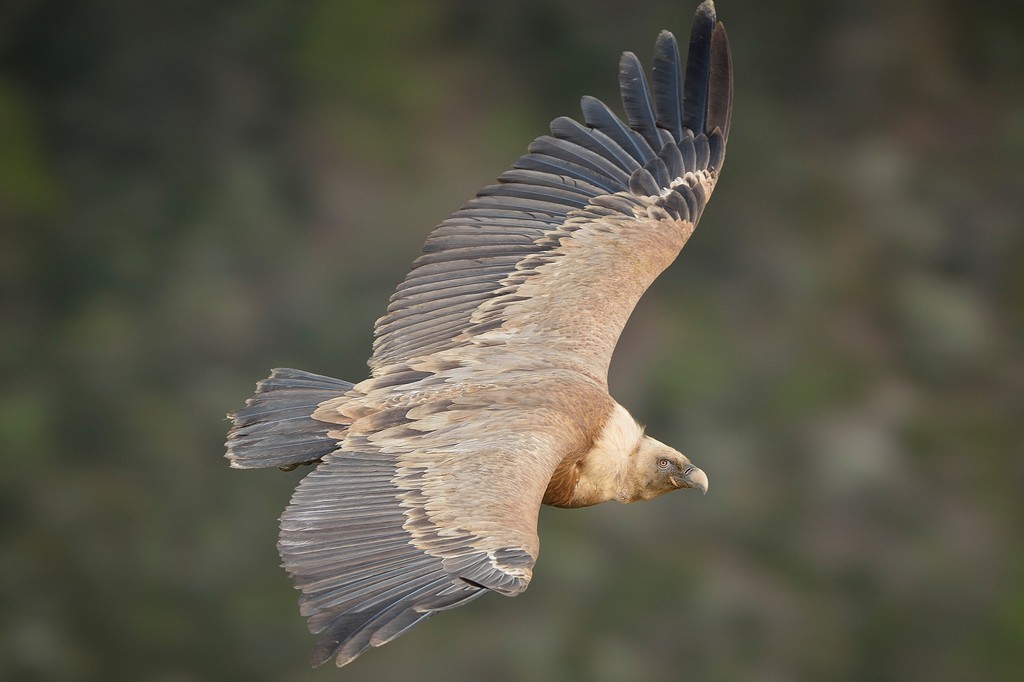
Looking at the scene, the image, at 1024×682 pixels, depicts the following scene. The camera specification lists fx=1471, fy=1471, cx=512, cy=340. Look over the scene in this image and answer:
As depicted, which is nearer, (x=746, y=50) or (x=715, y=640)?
(x=715, y=640)

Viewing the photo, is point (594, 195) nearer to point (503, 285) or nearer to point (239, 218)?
point (503, 285)

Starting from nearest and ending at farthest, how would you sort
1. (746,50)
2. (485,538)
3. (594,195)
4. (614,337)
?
1. (485,538)
2. (614,337)
3. (594,195)
4. (746,50)

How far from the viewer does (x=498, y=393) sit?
19.8ft

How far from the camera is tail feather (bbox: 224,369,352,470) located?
5.94 m

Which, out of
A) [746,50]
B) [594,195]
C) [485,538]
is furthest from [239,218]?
[485,538]

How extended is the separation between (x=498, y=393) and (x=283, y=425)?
901mm

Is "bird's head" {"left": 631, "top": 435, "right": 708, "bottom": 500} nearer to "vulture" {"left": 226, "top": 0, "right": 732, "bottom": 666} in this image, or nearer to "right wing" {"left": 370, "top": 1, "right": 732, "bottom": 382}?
"vulture" {"left": 226, "top": 0, "right": 732, "bottom": 666}

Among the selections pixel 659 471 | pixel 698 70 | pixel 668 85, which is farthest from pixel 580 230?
pixel 659 471

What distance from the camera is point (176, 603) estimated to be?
2706 centimetres

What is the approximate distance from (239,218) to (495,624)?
10105 millimetres

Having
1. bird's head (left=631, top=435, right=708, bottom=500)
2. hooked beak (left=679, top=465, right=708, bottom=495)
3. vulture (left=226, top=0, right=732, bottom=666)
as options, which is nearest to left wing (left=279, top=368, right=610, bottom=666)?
vulture (left=226, top=0, right=732, bottom=666)

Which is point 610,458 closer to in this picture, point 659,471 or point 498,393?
point 659,471

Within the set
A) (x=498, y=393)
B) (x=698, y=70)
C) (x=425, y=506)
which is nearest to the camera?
(x=425, y=506)

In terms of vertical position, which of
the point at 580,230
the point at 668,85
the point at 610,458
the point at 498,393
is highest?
the point at 668,85
